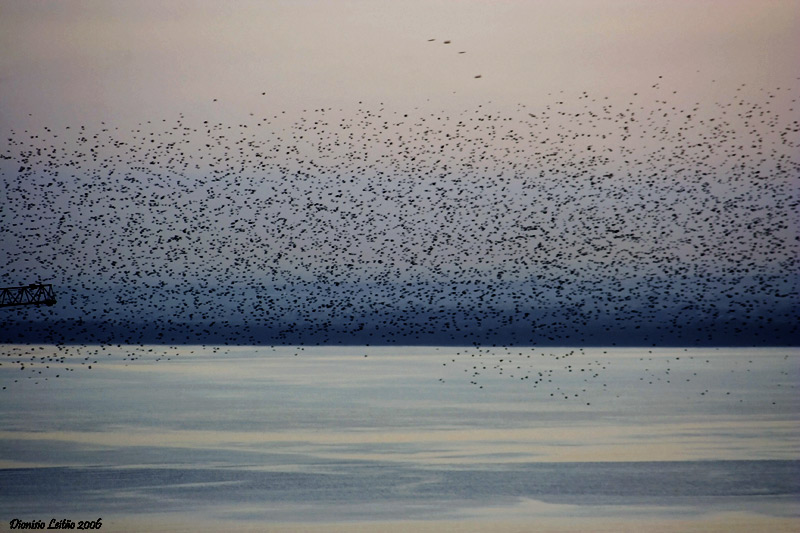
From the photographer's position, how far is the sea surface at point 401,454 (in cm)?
1580

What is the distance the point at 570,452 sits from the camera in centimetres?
2061

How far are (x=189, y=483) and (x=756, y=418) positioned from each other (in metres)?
13.7

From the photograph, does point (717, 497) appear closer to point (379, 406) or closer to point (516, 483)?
point (516, 483)

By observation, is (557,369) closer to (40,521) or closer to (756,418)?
(756,418)

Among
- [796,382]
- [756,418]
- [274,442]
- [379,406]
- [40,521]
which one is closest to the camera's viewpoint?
[40,521]

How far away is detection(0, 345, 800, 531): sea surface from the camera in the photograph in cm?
1580

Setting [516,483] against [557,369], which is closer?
[516,483]

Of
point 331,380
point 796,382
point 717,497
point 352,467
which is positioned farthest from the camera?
point 331,380

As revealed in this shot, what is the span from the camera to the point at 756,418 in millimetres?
25141

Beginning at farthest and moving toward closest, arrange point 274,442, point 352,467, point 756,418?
point 756,418 → point 274,442 → point 352,467

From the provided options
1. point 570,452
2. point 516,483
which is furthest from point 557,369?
point 516,483

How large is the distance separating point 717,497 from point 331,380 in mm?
21923

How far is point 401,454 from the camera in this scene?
20359mm

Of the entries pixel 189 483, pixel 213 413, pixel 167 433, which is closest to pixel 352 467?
pixel 189 483
